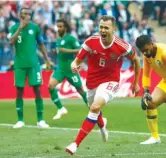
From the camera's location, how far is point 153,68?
13180 mm

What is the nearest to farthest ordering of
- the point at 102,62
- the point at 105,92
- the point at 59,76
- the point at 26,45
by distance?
the point at 105,92 → the point at 102,62 → the point at 26,45 → the point at 59,76

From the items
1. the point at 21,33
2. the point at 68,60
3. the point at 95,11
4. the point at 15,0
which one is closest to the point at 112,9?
the point at 95,11

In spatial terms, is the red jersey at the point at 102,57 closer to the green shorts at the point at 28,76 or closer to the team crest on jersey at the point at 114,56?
the team crest on jersey at the point at 114,56

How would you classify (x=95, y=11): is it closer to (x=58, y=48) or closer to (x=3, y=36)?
(x=3, y=36)

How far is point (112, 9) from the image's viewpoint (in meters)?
33.2

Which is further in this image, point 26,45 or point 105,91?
point 26,45

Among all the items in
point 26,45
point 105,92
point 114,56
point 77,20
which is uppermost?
point 114,56

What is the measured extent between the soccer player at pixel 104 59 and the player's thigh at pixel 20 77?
13.0 feet

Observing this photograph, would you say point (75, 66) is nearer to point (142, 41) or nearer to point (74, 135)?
point (142, 41)

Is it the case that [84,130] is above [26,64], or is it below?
above

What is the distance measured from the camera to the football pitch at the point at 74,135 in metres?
11.8

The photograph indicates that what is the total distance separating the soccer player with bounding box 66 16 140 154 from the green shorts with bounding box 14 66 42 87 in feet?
12.9

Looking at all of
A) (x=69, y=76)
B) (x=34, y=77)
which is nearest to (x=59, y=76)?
(x=69, y=76)

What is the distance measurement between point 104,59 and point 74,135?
259 centimetres
